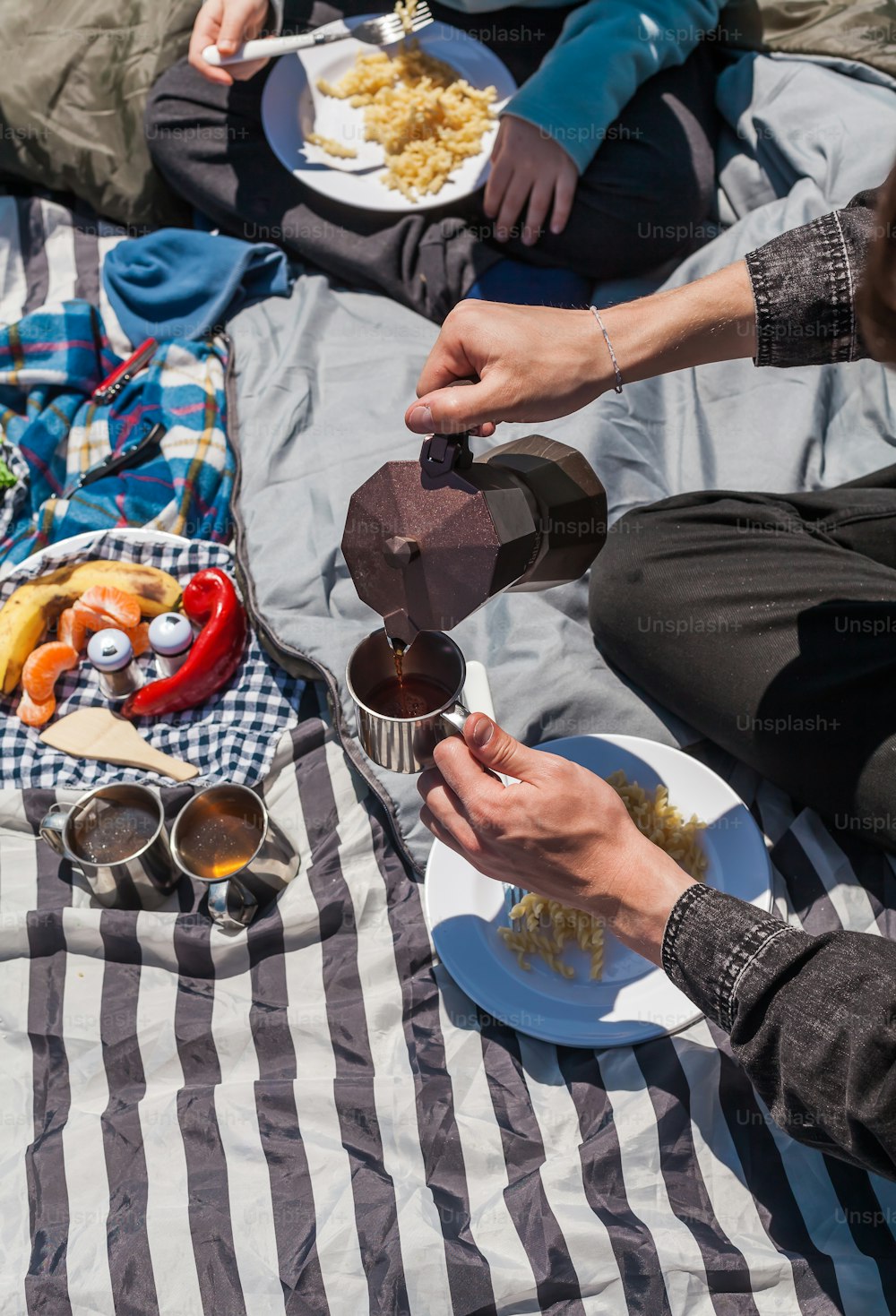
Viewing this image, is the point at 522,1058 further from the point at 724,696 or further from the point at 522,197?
the point at 522,197

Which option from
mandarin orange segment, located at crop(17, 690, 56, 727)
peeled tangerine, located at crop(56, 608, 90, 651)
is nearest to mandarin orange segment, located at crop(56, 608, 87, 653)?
peeled tangerine, located at crop(56, 608, 90, 651)

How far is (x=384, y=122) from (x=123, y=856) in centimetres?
156

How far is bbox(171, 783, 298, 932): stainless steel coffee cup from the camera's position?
134 cm

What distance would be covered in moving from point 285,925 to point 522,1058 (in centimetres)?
38

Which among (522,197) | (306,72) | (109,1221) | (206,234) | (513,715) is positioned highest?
(306,72)

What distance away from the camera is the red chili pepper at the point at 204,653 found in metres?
1.58

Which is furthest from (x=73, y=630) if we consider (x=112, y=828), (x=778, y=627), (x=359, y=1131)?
(x=778, y=627)

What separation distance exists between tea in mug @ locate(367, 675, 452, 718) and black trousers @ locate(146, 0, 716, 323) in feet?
3.88

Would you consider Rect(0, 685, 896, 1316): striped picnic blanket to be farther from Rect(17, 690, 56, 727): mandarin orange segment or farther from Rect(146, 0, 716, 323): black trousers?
Rect(146, 0, 716, 323): black trousers

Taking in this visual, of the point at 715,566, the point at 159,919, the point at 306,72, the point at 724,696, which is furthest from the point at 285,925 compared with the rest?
the point at 306,72

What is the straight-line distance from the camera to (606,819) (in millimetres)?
1012

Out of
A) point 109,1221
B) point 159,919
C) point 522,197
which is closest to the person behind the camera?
point 109,1221

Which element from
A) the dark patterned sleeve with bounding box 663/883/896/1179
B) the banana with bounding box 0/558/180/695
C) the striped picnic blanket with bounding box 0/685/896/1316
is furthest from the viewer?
the banana with bounding box 0/558/180/695

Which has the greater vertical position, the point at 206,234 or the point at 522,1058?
the point at 206,234
